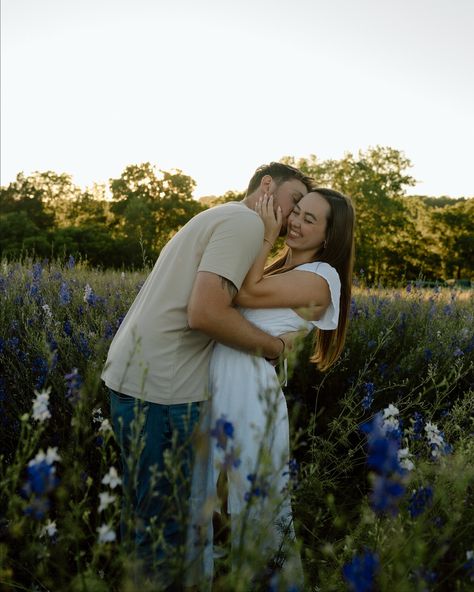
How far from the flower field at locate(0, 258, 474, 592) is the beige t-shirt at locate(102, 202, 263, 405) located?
18 centimetres

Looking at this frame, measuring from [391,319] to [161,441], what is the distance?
3.57 metres

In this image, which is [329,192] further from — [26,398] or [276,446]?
[26,398]

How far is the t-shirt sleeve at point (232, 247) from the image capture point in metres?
2.23

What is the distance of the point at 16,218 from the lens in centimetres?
3103

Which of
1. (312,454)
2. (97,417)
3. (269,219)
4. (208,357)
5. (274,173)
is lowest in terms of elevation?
(312,454)

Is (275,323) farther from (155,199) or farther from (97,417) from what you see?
(155,199)

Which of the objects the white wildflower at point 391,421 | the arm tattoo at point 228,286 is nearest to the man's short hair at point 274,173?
the arm tattoo at point 228,286

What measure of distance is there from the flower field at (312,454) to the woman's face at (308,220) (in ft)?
3.12

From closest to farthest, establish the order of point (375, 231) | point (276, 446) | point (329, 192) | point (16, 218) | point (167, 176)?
1. point (276, 446)
2. point (329, 192)
3. point (16, 218)
4. point (375, 231)
5. point (167, 176)

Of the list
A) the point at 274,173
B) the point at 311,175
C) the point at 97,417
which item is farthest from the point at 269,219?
the point at 311,175

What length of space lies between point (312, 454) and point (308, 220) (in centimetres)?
138

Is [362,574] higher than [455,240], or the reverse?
[362,574]

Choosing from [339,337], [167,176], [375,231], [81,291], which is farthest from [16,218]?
[339,337]

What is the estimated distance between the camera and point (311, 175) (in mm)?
39375
